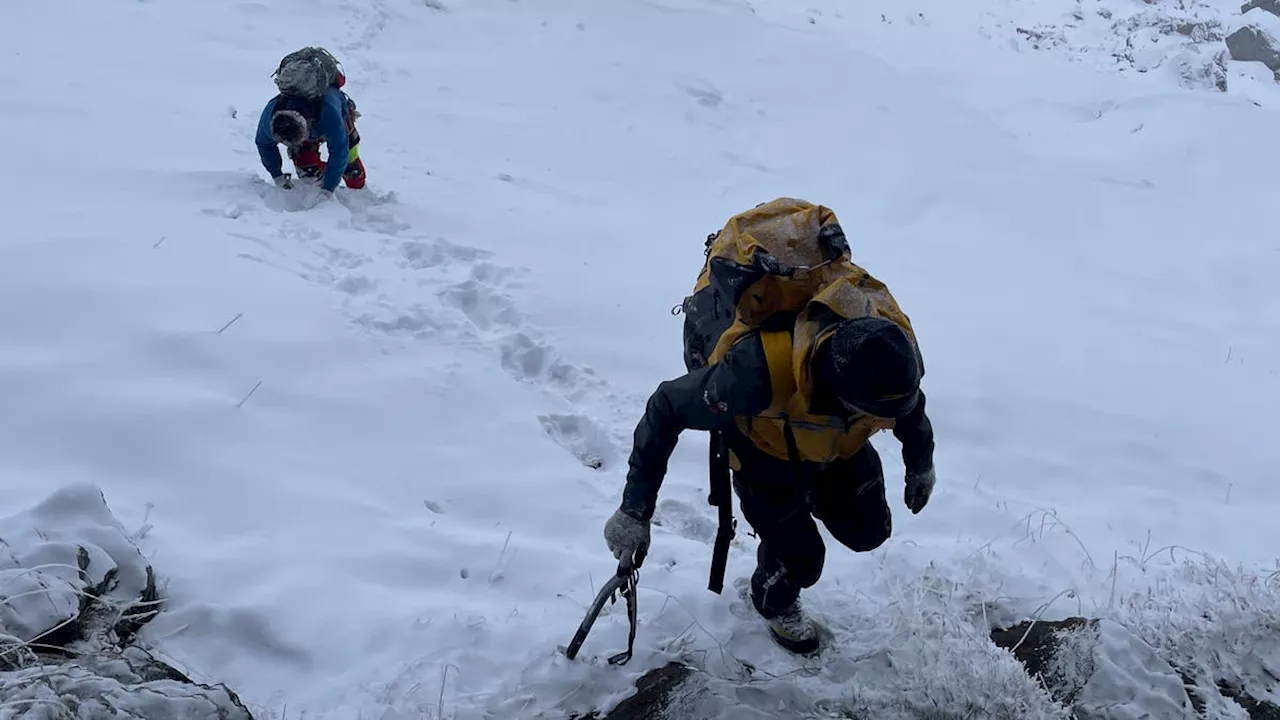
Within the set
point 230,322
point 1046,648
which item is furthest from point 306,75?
point 1046,648

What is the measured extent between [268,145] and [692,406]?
506 centimetres

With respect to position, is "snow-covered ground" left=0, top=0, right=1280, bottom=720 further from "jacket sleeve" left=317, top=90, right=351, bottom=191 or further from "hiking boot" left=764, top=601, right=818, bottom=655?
→ "jacket sleeve" left=317, top=90, right=351, bottom=191

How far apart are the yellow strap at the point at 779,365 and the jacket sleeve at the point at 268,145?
5130mm

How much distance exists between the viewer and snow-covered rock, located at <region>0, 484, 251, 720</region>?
2.08 m

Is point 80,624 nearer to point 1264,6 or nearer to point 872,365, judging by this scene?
point 872,365

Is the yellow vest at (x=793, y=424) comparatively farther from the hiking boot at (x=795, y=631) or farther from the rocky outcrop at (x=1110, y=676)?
the rocky outcrop at (x=1110, y=676)

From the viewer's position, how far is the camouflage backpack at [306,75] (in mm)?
6141

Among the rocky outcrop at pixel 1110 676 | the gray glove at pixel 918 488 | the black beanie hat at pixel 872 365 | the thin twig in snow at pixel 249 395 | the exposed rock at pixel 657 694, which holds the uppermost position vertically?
the black beanie hat at pixel 872 365

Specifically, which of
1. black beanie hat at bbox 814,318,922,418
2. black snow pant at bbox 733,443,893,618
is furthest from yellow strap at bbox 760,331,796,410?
black snow pant at bbox 733,443,893,618

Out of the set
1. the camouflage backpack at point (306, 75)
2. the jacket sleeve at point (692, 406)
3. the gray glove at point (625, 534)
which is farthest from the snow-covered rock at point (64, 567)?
the camouflage backpack at point (306, 75)

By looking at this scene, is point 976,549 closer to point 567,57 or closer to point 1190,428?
point 1190,428

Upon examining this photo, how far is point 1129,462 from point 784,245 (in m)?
3.90

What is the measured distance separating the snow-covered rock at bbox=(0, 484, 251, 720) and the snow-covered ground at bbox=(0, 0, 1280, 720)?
0.50ft

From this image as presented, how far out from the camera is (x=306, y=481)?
3.55 meters
